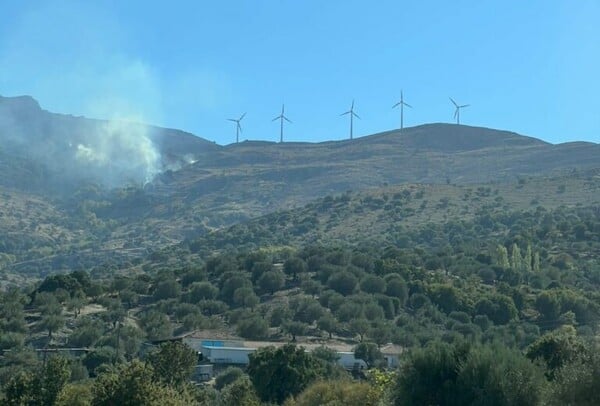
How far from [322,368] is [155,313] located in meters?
31.7

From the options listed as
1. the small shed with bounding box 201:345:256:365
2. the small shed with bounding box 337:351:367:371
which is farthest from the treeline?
the small shed with bounding box 201:345:256:365

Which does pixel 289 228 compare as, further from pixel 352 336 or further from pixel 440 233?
pixel 352 336

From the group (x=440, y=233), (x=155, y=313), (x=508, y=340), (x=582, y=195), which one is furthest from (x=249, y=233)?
(x=508, y=340)

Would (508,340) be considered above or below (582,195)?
below

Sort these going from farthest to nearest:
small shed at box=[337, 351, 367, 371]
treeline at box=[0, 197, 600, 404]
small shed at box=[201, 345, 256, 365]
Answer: treeline at box=[0, 197, 600, 404] < small shed at box=[201, 345, 256, 365] < small shed at box=[337, 351, 367, 371]

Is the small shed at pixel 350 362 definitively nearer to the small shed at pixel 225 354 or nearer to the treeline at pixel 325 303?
the treeline at pixel 325 303

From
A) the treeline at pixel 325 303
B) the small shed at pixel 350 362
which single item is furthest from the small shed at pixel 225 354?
the small shed at pixel 350 362

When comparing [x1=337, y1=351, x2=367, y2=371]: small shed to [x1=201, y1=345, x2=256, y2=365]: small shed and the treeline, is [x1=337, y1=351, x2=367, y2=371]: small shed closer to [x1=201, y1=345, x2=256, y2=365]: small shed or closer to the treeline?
the treeline

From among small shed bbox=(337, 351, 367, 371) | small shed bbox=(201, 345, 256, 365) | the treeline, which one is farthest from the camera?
the treeline

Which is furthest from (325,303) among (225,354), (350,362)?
(225,354)

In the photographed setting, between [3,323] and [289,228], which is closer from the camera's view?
[3,323]

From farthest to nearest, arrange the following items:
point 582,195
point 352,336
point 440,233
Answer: point 582,195 < point 440,233 < point 352,336

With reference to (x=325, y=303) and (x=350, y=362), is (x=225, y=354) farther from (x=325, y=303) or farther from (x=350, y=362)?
(x=325, y=303)

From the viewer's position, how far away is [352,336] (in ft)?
253
